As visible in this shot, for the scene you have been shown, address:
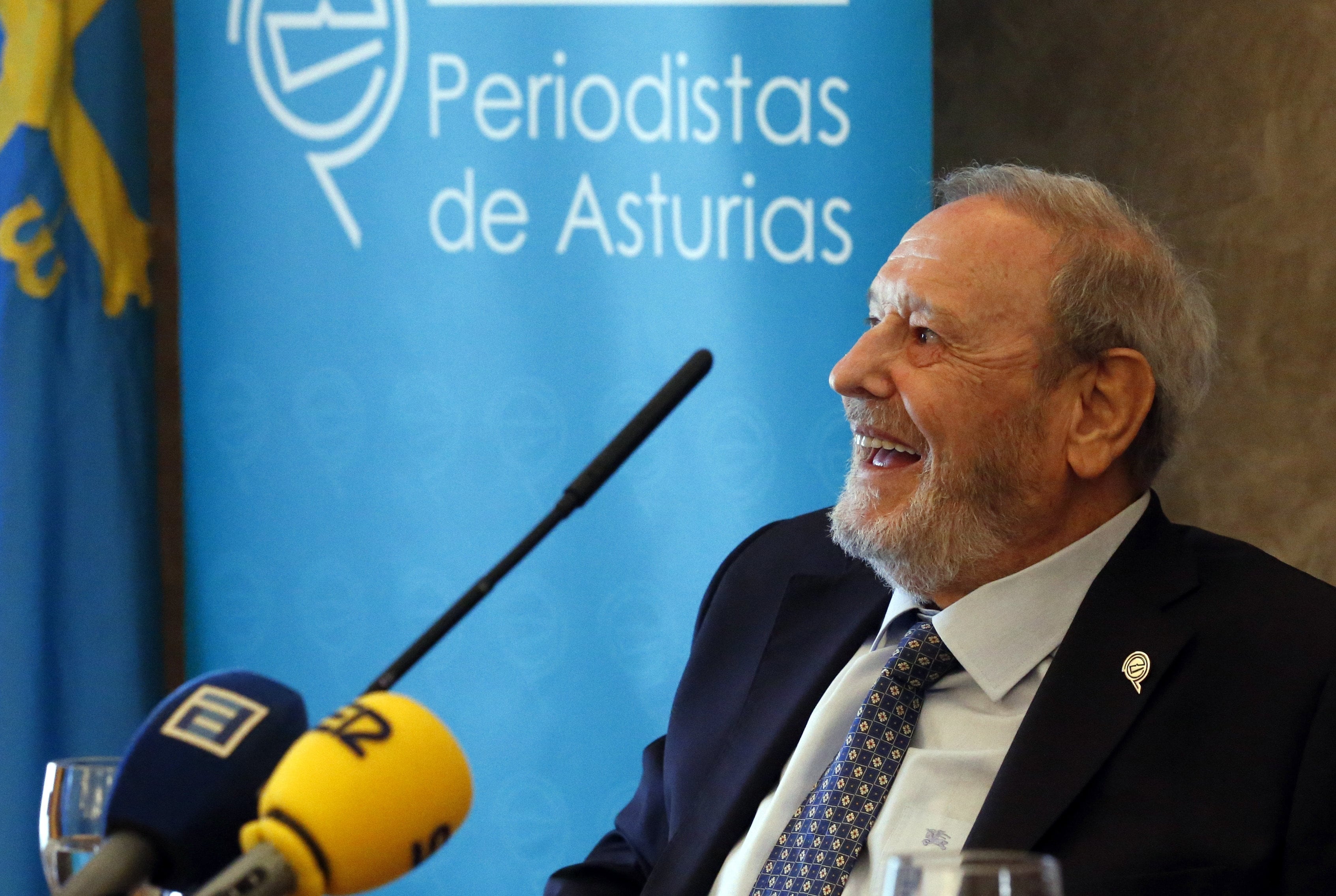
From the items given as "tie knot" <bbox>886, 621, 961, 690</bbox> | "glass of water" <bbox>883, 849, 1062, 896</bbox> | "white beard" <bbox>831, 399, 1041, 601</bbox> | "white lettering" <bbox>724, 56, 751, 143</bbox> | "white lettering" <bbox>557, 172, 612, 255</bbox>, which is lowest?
"tie knot" <bbox>886, 621, 961, 690</bbox>

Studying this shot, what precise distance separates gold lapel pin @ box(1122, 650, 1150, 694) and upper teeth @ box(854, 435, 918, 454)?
1.32ft

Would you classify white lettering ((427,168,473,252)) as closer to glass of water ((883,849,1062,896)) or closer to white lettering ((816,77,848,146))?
white lettering ((816,77,848,146))

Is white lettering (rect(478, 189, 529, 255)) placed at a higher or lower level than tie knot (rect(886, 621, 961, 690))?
higher

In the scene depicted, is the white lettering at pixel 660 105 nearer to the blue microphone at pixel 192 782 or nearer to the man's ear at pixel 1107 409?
the man's ear at pixel 1107 409

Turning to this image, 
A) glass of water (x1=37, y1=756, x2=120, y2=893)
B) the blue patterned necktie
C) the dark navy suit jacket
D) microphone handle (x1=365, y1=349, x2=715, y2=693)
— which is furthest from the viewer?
the blue patterned necktie

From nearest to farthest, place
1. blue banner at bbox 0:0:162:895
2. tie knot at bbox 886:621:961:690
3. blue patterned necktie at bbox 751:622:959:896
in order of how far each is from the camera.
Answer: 1. blue patterned necktie at bbox 751:622:959:896
2. tie knot at bbox 886:621:961:690
3. blue banner at bbox 0:0:162:895

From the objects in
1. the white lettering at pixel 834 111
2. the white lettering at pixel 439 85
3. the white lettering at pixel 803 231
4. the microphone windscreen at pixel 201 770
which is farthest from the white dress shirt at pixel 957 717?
the white lettering at pixel 439 85

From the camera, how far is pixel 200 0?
2.55 meters

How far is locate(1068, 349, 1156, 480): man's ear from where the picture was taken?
72.6 inches

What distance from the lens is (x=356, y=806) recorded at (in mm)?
867

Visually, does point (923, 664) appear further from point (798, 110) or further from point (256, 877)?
point (798, 110)

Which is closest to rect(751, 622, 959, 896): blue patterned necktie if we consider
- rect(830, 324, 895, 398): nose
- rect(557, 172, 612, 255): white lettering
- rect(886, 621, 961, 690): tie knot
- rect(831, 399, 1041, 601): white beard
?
rect(886, 621, 961, 690): tie knot

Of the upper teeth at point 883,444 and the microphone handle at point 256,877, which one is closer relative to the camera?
the microphone handle at point 256,877

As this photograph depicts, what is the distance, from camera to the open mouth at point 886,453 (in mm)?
1881
